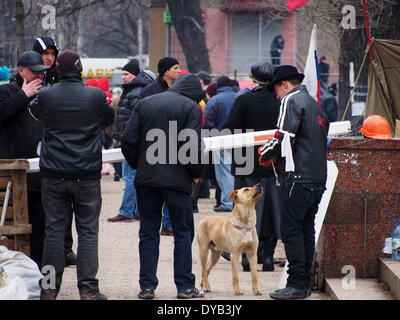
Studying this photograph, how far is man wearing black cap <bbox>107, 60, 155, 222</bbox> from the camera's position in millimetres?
10641

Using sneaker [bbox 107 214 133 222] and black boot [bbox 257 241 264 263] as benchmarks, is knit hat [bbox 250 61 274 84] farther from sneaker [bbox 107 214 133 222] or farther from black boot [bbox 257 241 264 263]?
sneaker [bbox 107 214 133 222]

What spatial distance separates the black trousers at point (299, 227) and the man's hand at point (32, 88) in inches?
91.8

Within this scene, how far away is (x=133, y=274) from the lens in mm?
7988

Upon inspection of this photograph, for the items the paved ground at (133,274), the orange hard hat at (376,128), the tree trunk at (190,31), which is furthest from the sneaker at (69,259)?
the tree trunk at (190,31)

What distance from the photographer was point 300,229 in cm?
674

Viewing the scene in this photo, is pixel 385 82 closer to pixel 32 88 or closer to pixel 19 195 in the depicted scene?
pixel 32 88

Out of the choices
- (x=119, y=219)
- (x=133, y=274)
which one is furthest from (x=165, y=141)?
(x=119, y=219)

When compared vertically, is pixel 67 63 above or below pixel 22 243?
above

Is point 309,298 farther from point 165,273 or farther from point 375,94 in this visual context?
point 375,94

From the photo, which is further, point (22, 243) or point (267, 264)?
point (267, 264)

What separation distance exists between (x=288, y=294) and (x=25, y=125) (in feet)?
9.04

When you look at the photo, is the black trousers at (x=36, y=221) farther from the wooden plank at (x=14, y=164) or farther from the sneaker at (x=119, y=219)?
the sneaker at (x=119, y=219)

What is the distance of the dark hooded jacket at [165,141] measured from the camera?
21.8 feet

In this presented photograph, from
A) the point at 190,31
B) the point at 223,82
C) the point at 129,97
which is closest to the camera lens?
the point at 129,97
